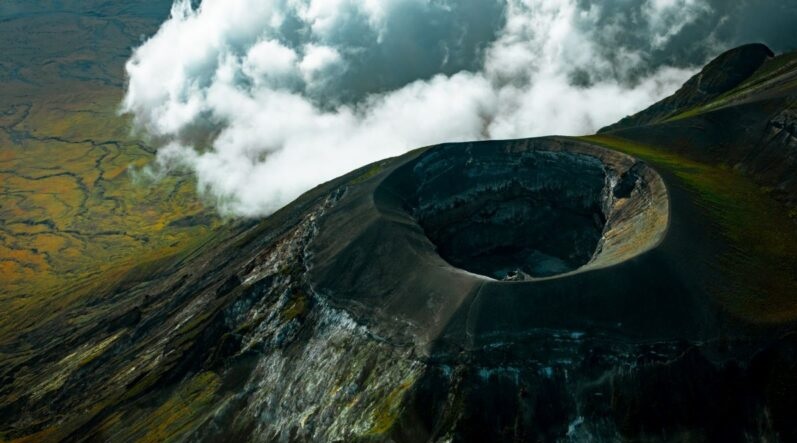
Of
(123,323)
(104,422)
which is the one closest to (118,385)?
(104,422)

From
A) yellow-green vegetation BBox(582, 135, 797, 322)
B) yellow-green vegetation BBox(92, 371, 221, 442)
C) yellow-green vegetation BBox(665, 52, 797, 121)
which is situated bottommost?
yellow-green vegetation BBox(92, 371, 221, 442)

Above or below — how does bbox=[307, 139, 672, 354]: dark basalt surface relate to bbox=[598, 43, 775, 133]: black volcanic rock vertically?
below

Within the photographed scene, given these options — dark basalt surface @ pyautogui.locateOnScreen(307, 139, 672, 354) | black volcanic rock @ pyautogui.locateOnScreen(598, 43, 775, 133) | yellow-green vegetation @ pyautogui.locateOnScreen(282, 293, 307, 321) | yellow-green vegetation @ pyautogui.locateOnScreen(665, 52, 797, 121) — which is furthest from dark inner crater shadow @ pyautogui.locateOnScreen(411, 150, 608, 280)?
black volcanic rock @ pyautogui.locateOnScreen(598, 43, 775, 133)

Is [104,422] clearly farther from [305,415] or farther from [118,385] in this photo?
[305,415]

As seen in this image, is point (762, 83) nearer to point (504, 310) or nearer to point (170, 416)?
point (504, 310)

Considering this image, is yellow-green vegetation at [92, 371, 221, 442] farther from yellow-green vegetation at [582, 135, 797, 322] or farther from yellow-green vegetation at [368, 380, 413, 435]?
yellow-green vegetation at [582, 135, 797, 322]

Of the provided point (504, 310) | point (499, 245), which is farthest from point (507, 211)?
point (504, 310)

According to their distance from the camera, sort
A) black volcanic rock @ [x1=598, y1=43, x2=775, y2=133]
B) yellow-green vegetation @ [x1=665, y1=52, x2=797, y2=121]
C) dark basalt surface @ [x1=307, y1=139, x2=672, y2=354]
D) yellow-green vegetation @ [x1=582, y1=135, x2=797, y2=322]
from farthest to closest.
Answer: black volcanic rock @ [x1=598, y1=43, x2=775, y2=133] → yellow-green vegetation @ [x1=665, y1=52, x2=797, y2=121] → dark basalt surface @ [x1=307, y1=139, x2=672, y2=354] → yellow-green vegetation @ [x1=582, y1=135, x2=797, y2=322]

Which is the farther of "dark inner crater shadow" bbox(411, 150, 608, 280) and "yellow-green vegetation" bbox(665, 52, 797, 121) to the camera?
"yellow-green vegetation" bbox(665, 52, 797, 121)
